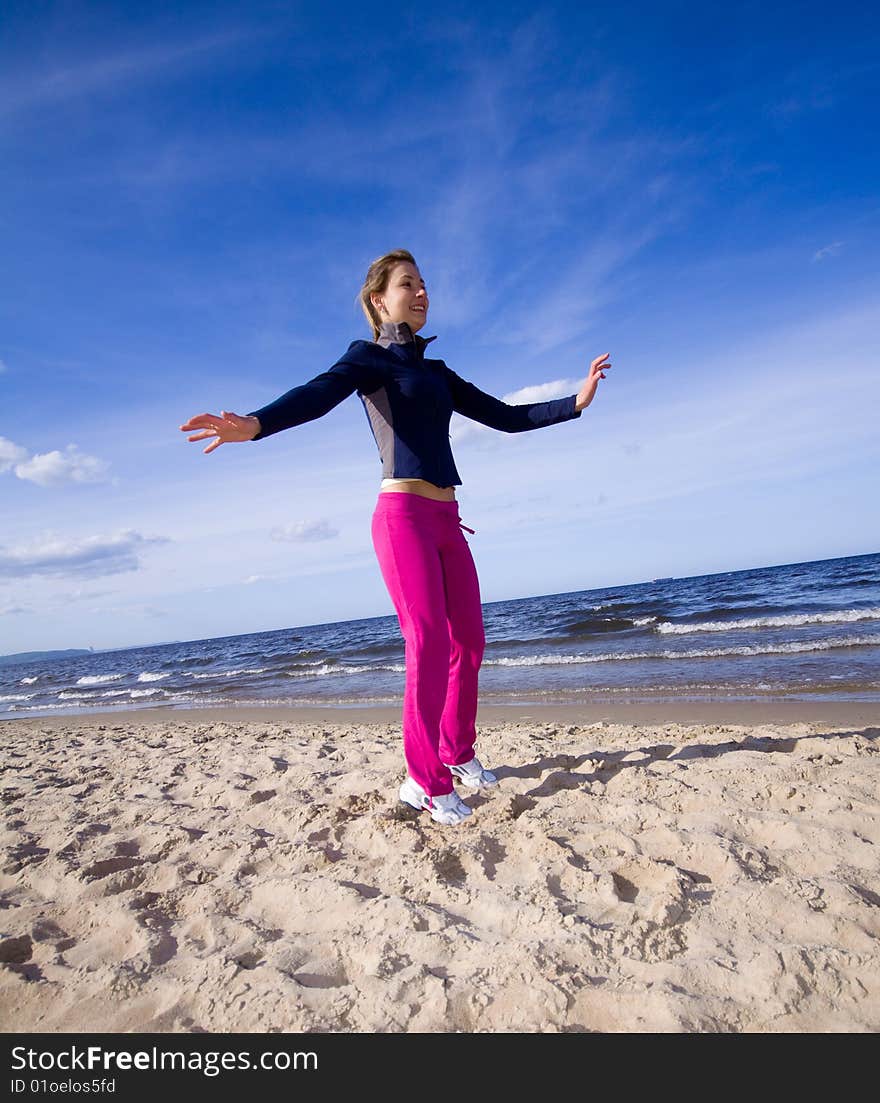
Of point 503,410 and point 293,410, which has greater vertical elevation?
point 503,410

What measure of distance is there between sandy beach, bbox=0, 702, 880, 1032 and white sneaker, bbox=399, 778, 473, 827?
0.20ft

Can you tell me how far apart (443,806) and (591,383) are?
2.27 metres

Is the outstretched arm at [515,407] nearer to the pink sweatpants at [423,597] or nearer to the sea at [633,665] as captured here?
the pink sweatpants at [423,597]

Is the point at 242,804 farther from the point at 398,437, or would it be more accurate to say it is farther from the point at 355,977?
the point at 398,437

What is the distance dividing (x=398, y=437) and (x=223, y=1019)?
7.22ft

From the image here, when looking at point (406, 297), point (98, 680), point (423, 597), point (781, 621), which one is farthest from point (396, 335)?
point (98, 680)

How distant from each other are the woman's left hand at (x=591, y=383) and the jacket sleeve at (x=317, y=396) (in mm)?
1135

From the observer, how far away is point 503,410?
3426 millimetres

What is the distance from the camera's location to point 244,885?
7.70ft

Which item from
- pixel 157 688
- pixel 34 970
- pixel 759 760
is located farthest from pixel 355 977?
pixel 157 688

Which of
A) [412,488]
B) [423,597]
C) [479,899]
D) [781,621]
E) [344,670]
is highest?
[412,488]

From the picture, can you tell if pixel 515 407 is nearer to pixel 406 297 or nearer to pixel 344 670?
pixel 406 297

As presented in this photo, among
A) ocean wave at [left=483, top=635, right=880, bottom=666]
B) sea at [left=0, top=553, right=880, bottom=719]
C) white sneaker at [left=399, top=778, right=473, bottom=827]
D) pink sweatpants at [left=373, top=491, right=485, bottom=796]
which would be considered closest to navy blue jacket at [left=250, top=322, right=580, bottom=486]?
pink sweatpants at [left=373, top=491, right=485, bottom=796]

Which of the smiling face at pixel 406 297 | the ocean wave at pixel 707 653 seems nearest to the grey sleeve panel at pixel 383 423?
the smiling face at pixel 406 297
